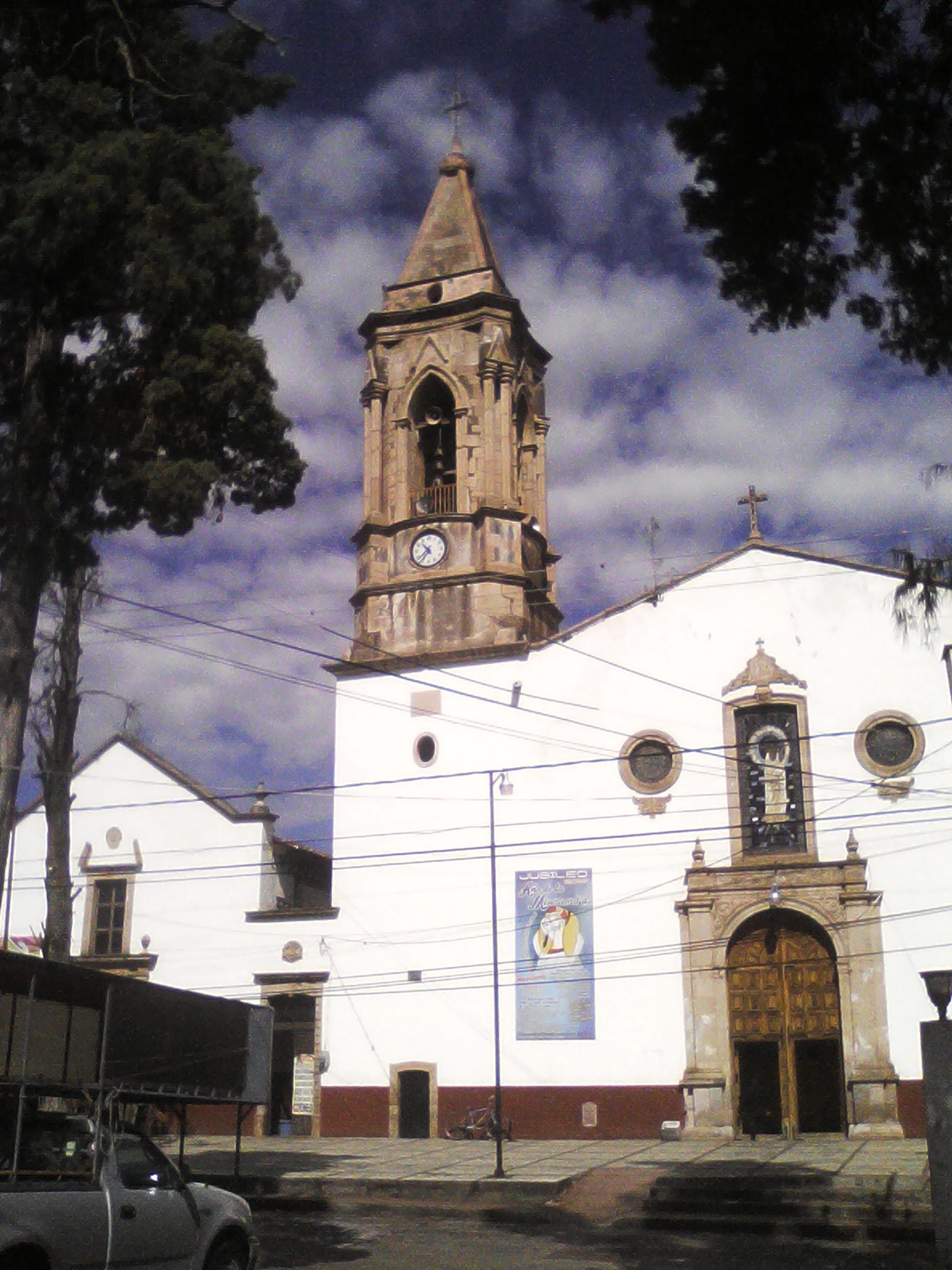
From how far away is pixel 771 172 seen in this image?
9.05m

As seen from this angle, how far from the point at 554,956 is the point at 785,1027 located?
450 cm

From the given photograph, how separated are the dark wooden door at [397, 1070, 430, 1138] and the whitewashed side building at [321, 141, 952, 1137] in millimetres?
57

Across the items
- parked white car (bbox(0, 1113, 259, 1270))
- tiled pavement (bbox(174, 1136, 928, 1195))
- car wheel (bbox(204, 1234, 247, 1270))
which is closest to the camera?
parked white car (bbox(0, 1113, 259, 1270))

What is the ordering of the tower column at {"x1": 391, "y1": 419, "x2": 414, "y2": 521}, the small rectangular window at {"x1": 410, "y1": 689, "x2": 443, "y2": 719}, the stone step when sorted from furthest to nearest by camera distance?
the tower column at {"x1": 391, "y1": 419, "x2": 414, "y2": 521}
the small rectangular window at {"x1": 410, "y1": 689, "x2": 443, "y2": 719}
the stone step

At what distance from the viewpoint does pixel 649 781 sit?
27.5 meters

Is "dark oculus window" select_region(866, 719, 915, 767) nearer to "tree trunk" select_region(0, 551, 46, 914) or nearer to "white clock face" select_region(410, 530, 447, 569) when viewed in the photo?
"white clock face" select_region(410, 530, 447, 569)

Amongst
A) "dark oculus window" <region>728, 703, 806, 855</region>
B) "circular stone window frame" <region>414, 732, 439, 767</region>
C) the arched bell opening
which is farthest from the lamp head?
the arched bell opening

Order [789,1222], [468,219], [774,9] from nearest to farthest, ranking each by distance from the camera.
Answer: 1. [774,9]
2. [789,1222]
3. [468,219]

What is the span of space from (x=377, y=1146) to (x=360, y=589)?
11.8m

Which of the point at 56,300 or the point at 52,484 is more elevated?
the point at 56,300

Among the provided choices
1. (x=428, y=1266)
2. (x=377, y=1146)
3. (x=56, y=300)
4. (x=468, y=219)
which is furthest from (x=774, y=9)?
(x=468, y=219)

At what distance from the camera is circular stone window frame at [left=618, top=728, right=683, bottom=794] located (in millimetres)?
27297

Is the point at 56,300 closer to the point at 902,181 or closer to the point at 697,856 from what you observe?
the point at 902,181

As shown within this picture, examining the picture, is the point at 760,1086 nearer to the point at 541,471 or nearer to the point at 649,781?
the point at 649,781
